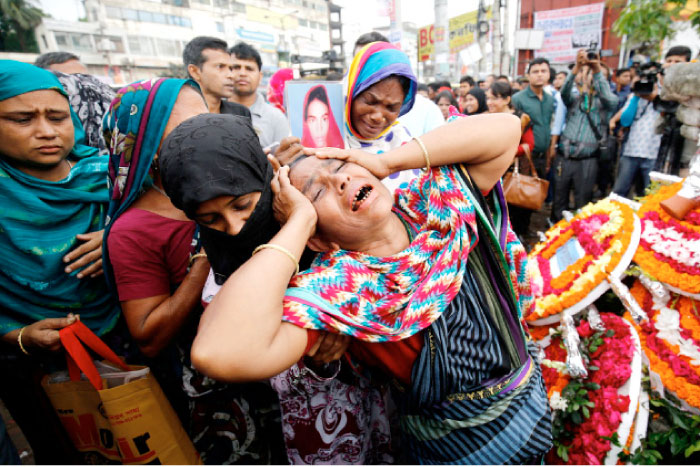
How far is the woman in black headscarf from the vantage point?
116 centimetres

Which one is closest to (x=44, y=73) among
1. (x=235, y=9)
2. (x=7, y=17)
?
(x=7, y=17)

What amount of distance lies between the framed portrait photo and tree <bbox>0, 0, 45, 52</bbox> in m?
40.3

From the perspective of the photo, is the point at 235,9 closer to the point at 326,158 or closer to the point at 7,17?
the point at 7,17

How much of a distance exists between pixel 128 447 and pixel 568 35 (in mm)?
24791

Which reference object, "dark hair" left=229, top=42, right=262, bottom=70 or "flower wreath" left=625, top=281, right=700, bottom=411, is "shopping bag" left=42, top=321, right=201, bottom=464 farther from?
"dark hair" left=229, top=42, right=262, bottom=70

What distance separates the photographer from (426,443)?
4.81ft

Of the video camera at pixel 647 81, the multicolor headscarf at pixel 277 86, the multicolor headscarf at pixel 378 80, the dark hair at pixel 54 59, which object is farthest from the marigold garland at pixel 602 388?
the multicolor headscarf at pixel 277 86

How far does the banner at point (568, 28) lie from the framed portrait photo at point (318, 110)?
21253 millimetres

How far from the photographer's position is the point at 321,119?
2627mm

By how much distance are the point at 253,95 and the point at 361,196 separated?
3746 mm

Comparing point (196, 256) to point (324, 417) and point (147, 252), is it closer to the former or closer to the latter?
point (147, 252)

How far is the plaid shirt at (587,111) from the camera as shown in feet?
16.9

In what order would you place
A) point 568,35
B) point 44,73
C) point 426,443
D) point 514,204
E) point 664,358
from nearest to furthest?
point 426,443 → point 44,73 → point 664,358 → point 514,204 → point 568,35

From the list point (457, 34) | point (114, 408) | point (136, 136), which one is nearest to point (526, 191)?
point (136, 136)
